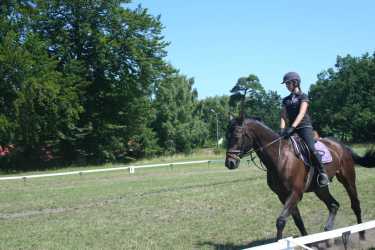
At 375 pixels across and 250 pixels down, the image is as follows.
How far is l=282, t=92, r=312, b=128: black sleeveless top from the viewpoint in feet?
28.7

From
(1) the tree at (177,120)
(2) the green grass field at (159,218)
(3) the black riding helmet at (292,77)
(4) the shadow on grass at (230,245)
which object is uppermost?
(1) the tree at (177,120)

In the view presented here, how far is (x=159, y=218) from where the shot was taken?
1241 cm

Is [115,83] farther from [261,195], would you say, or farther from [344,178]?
[344,178]

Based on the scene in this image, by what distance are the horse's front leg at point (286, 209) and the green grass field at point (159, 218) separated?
1128 millimetres

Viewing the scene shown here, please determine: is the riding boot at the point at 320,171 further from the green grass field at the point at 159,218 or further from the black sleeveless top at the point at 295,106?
the green grass field at the point at 159,218

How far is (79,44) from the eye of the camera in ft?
158

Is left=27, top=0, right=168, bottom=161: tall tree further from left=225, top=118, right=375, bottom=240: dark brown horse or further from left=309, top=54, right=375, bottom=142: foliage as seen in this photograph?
left=309, top=54, right=375, bottom=142: foliage

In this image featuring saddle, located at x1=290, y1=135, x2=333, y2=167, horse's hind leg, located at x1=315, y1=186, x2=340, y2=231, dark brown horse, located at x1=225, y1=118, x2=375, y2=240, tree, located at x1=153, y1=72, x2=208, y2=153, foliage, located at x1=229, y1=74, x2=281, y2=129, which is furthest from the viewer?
foliage, located at x1=229, y1=74, x2=281, y2=129

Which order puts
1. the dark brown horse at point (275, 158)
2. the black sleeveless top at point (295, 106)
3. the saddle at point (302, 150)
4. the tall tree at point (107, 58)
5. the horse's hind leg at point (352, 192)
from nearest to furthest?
the dark brown horse at point (275, 158) < the saddle at point (302, 150) < the black sleeveless top at point (295, 106) < the horse's hind leg at point (352, 192) < the tall tree at point (107, 58)

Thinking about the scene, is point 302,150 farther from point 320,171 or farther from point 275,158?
point 275,158

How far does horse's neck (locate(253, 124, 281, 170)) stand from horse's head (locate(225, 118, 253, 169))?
6.9 inches

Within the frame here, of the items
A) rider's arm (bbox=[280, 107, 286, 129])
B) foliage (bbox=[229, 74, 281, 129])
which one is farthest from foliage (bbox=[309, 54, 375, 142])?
rider's arm (bbox=[280, 107, 286, 129])

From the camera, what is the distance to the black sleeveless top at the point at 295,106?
876 centimetres

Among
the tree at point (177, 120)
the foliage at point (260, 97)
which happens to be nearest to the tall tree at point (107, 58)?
the tree at point (177, 120)
